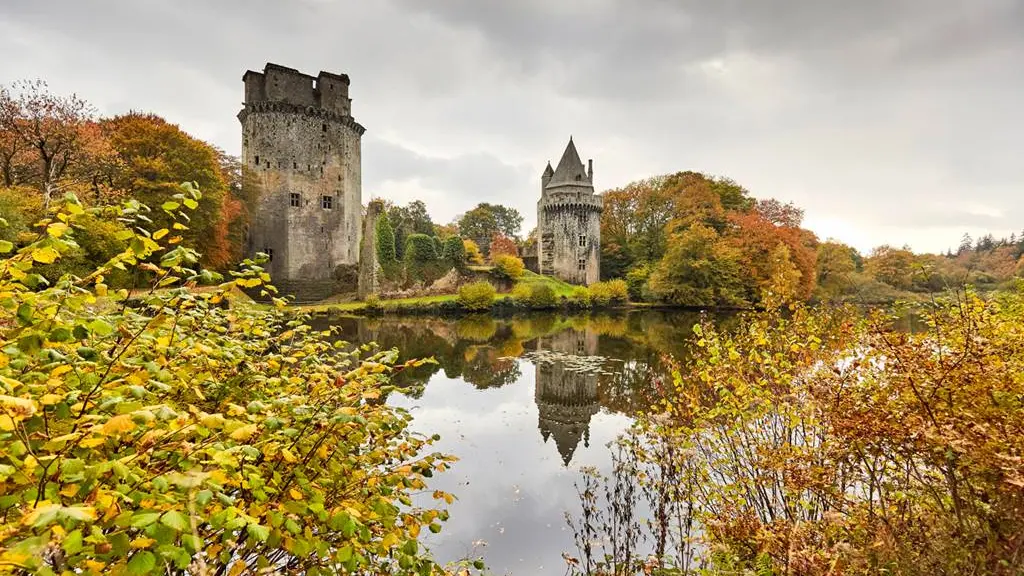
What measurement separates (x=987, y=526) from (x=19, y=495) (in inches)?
197

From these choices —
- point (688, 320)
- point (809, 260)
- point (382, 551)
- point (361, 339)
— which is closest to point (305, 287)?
point (361, 339)

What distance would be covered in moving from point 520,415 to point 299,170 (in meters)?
31.9

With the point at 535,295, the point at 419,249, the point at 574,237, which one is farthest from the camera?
the point at 574,237

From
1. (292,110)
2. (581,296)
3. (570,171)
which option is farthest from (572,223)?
(292,110)

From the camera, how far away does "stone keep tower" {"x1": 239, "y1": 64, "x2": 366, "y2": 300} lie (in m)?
34.8

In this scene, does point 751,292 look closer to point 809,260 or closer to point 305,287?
point 809,260

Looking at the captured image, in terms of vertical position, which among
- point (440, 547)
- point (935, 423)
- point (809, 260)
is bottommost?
point (440, 547)

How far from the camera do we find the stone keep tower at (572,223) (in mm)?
46281

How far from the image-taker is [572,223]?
4631cm

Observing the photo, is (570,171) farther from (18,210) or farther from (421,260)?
(18,210)

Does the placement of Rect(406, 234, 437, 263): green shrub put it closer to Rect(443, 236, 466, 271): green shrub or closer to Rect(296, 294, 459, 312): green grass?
Rect(443, 236, 466, 271): green shrub

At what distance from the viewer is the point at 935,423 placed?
272cm

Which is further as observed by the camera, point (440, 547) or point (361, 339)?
point (361, 339)

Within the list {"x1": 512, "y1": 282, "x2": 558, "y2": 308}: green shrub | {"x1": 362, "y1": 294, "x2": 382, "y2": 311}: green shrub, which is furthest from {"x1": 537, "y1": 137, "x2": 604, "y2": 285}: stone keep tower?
{"x1": 362, "y1": 294, "x2": 382, "y2": 311}: green shrub
